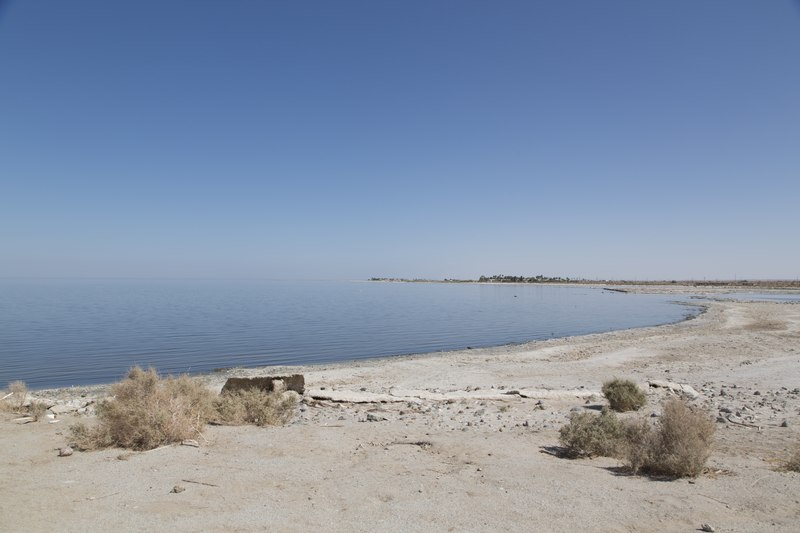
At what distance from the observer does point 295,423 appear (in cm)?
1041

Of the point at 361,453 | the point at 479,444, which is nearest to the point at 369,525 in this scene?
the point at 361,453

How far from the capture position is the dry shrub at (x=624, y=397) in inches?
442

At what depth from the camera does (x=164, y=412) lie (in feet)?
28.2

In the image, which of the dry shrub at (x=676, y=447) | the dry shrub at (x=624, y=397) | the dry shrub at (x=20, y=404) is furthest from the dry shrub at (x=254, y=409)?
the dry shrub at (x=624, y=397)

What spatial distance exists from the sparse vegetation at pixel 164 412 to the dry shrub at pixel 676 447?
6.95m

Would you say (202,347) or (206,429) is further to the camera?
(202,347)

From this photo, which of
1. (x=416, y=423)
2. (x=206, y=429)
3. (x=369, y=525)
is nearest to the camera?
(x=369, y=525)

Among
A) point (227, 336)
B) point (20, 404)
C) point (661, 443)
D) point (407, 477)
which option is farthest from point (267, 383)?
point (227, 336)

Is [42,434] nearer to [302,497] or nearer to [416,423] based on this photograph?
[302,497]

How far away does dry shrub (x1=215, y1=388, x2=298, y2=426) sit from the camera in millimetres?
10125

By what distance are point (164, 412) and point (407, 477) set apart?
467 centimetres

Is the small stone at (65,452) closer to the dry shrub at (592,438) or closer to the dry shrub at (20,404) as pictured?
the dry shrub at (20,404)

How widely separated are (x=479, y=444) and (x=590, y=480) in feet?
7.51

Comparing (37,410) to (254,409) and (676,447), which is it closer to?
(254,409)
